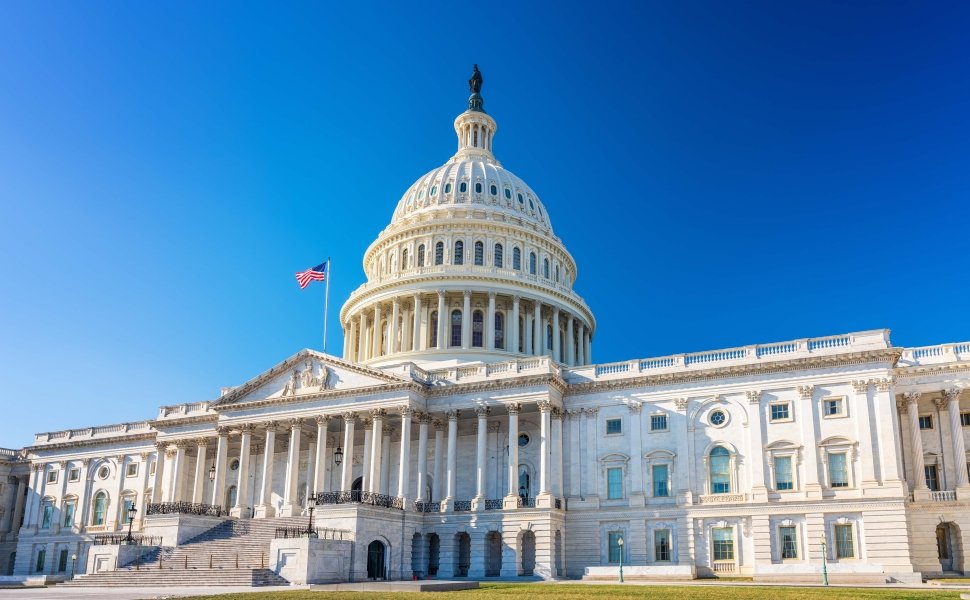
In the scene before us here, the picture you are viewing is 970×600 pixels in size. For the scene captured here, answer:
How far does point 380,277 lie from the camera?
88000mm

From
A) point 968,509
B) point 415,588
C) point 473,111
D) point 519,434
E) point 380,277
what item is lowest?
point 415,588

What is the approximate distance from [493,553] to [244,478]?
1970cm

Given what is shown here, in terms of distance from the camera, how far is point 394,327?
271ft

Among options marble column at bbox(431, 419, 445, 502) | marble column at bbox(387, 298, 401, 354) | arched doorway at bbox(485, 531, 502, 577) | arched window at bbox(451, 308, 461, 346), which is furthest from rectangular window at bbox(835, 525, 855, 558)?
marble column at bbox(387, 298, 401, 354)

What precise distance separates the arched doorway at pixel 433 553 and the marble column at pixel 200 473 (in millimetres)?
20113

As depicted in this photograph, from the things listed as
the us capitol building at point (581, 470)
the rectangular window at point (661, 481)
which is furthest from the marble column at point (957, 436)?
the rectangular window at point (661, 481)

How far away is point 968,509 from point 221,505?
51667 millimetres

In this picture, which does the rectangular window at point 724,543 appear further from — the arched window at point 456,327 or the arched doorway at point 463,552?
the arched window at point 456,327

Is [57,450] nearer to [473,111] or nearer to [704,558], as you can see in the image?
[473,111]

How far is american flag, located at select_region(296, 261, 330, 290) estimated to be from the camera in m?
71.1

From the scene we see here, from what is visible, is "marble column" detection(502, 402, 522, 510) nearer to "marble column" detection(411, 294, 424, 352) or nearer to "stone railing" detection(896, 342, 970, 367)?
"marble column" detection(411, 294, 424, 352)

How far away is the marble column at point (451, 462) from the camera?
2355 inches

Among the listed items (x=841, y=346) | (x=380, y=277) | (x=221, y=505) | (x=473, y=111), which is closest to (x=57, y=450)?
(x=221, y=505)

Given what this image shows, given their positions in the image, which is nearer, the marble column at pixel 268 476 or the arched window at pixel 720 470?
the arched window at pixel 720 470
